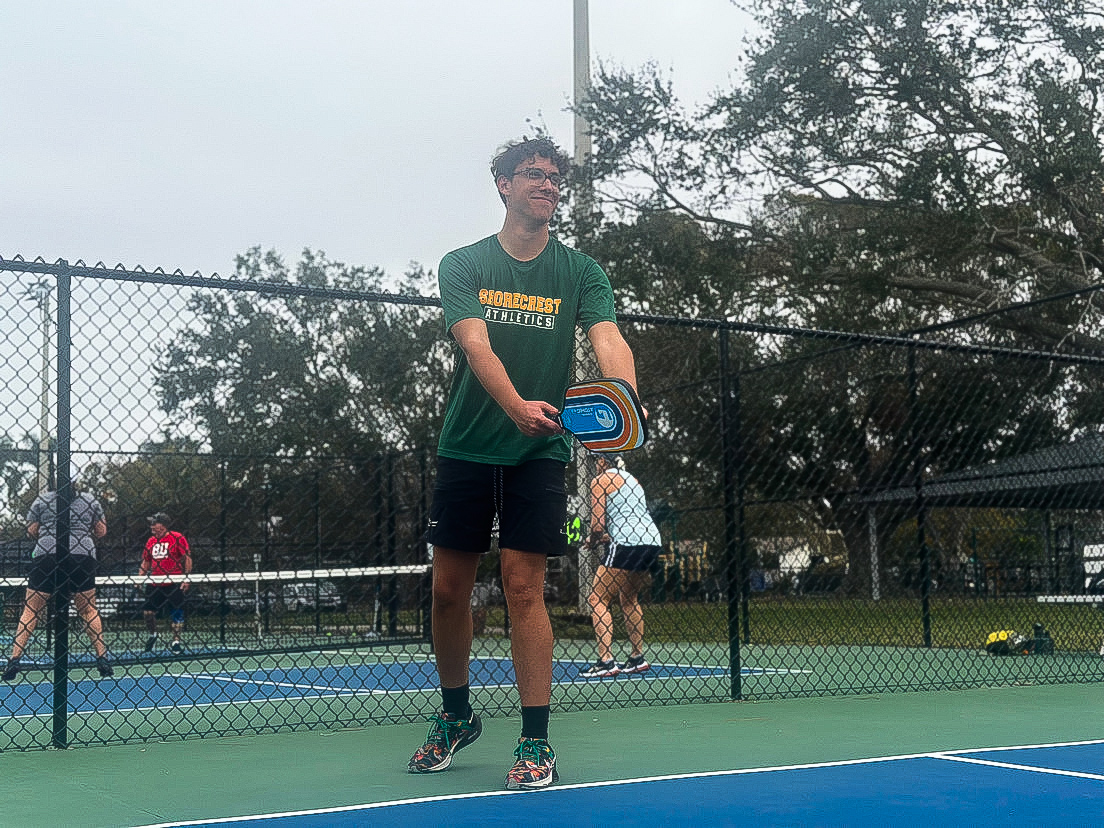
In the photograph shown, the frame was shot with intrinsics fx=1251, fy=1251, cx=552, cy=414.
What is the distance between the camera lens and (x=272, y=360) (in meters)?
25.8

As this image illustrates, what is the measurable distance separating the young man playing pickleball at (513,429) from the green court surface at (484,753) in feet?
1.18

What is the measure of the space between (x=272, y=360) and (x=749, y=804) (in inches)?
922

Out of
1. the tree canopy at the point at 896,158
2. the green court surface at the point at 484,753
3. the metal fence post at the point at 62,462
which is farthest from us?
the tree canopy at the point at 896,158

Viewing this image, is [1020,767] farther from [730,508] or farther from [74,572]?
[74,572]

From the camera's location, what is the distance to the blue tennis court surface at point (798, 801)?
311cm

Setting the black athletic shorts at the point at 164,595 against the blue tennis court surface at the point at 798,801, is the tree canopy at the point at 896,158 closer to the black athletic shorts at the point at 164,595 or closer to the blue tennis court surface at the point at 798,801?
the black athletic shorts at the point at 164,595

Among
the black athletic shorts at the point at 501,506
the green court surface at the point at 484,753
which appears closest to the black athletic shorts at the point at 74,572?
the green court surface at the point at 484,753

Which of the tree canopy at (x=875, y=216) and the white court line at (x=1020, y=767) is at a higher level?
the tree canopy at (x=875, y=216)

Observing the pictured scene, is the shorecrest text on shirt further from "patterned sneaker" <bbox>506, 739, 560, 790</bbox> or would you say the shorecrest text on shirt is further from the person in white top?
the person in white top

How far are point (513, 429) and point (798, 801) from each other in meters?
1.34

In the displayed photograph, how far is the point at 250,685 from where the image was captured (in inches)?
311

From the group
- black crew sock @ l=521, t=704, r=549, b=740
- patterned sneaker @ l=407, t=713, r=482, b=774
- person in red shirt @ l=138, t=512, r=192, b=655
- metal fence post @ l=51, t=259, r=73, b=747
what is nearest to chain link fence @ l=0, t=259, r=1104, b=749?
metal fence post @ l=51, t=259, r=73, b=747

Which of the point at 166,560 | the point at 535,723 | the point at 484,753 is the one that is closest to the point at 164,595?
the point at 166,560

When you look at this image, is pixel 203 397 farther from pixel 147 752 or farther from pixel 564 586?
pixel 147 752
